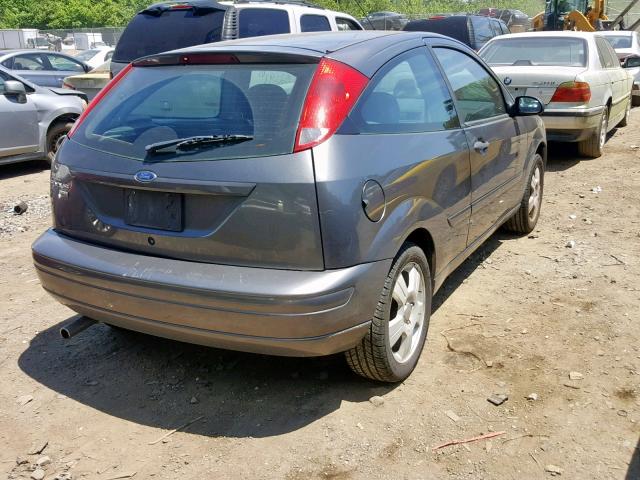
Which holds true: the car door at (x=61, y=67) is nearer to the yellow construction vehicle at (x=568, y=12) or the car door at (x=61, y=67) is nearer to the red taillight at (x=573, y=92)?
the red taillight at (x=573, y=92)

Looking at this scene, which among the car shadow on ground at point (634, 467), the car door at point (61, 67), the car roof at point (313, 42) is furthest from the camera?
the car door at point (61, 67)

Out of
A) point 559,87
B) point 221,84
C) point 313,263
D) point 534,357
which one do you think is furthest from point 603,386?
point 559,87

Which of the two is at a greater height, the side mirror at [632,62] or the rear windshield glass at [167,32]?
the rear windshield glass at [167,32]

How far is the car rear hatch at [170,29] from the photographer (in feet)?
25.0

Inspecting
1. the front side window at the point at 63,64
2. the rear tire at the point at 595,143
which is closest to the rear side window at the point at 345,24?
the rear tire at the point at 595,143

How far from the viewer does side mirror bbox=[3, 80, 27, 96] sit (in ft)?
27.1

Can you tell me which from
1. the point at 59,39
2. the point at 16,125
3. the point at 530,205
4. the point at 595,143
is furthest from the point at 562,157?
the point at 59,39

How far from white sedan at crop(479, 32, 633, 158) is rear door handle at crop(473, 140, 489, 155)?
13.3ft

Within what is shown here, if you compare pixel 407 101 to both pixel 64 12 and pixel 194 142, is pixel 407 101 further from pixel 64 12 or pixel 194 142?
pixel 64 12

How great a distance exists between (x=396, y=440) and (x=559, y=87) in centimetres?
608

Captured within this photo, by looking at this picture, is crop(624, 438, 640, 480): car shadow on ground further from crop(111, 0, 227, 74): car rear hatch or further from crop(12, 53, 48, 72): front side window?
crop(12, 53, 48, 72): front side window

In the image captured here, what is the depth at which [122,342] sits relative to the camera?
A: 3.98 m

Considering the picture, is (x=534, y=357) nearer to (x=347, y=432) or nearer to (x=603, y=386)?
(x=603, y=386)

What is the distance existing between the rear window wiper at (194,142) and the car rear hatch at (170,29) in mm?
4854
